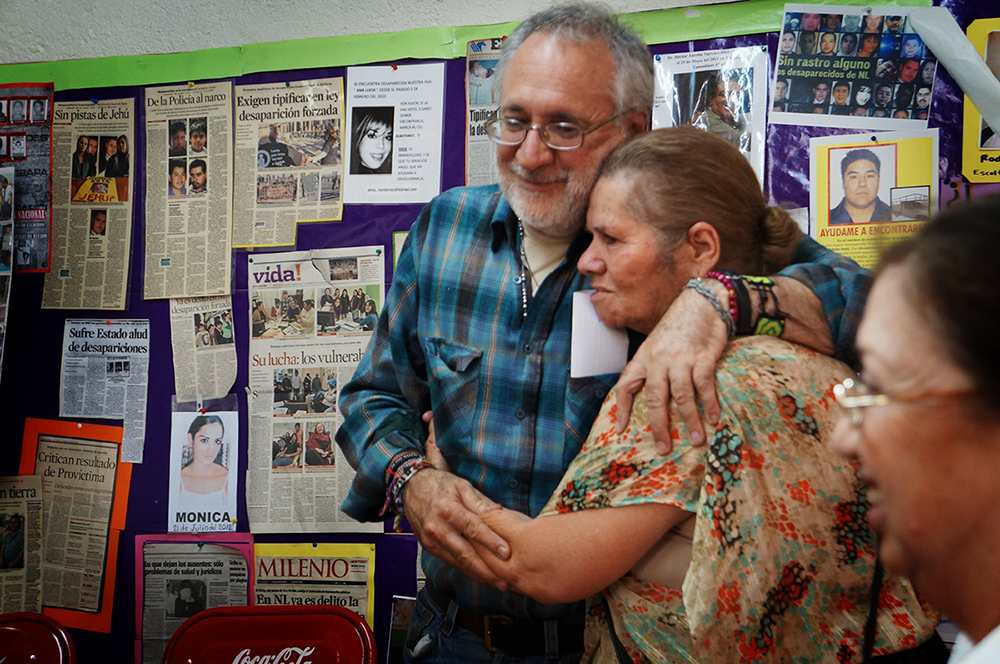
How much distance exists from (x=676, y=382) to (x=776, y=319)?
199 millimetres

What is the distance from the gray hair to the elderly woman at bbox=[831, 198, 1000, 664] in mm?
759

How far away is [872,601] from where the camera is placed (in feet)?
2.72

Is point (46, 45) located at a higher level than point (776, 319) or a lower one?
higher

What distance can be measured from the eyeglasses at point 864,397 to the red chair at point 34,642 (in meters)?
1.99

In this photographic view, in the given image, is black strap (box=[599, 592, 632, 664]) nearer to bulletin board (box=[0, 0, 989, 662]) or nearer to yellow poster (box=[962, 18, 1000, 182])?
bulletin board (box=[0, 0, 989, 662])

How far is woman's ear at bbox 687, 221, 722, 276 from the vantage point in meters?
1.02

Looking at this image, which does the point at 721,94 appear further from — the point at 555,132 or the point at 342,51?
the point at 342,51

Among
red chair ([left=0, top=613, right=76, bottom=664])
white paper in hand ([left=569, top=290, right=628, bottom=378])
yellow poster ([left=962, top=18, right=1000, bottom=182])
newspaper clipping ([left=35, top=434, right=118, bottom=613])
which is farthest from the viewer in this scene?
newspaper clipping ([left=35, top=434, right=118, bottom=613])

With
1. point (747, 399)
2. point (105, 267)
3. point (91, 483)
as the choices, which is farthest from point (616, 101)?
point (91, 483)

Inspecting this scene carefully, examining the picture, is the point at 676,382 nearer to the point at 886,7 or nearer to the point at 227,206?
the point at 886,7

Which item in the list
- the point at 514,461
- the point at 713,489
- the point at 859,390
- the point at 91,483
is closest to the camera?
the point at 859,390

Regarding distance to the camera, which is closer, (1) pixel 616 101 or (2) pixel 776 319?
(2) pixel 776 319

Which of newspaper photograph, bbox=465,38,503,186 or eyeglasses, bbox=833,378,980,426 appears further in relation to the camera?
newspaper photograph, bbox=465,38,503,186

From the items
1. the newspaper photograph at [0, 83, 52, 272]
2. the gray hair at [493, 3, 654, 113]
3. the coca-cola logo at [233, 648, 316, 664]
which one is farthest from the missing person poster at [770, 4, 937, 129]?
the newspaper photograph at [0, 83, 52, 272]
